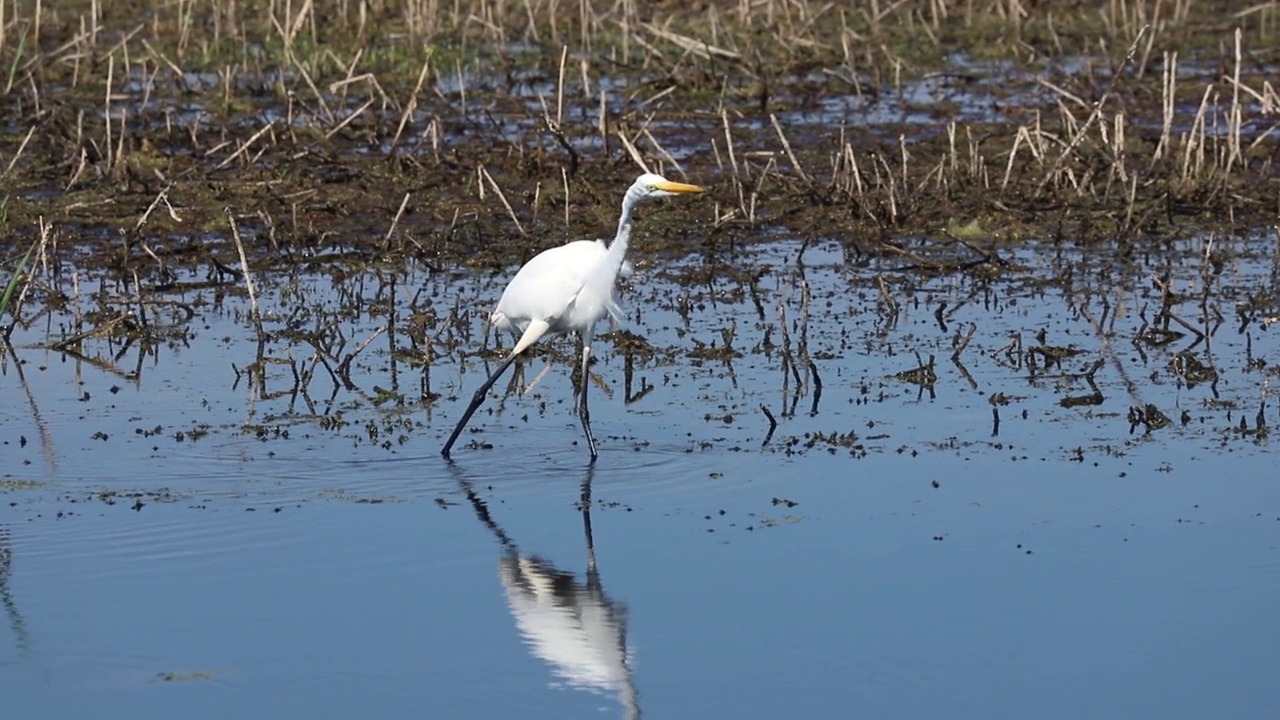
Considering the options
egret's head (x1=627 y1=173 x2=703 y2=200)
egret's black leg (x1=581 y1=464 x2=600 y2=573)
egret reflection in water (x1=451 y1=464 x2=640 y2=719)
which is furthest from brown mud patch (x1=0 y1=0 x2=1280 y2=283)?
egret reflection in water (x1=451 y1=464 x2=640 y2=719)

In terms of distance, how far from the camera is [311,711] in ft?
17.1

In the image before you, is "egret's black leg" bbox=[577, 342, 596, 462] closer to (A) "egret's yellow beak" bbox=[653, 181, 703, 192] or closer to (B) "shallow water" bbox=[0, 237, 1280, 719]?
(B) "shallow water" bbox=[0, 237, 1280, 719]

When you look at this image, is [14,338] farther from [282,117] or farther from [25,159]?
[282,117]

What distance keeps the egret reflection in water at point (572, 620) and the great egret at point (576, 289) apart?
1.33 m

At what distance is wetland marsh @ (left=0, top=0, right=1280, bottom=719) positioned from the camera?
561cm

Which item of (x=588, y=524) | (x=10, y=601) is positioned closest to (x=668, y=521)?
(x=588, y=524)

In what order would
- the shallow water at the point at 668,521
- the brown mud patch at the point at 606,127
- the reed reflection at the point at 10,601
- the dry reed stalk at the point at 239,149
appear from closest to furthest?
the shallow water at the point at 668,521 → the reed reflection at the point at 10,601 → the brown mud patch at the point at 606,127 → the dry reed stalk at the point at 239,149

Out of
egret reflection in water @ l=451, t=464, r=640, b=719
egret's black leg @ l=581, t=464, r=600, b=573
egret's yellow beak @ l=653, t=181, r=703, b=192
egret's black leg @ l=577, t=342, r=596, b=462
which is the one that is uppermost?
egret's yellow beak @ l=653, t=181, r=703, b=192

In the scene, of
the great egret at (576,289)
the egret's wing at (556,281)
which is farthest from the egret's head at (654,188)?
the egret's wing at (556,281)

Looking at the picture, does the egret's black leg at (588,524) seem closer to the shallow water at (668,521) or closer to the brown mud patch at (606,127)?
the shallow water at (668,521)

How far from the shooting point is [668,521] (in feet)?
22.7

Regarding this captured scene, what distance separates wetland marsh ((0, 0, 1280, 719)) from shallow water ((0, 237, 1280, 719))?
23mm

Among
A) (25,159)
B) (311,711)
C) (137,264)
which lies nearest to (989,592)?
(311,711)

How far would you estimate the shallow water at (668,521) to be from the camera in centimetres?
542
